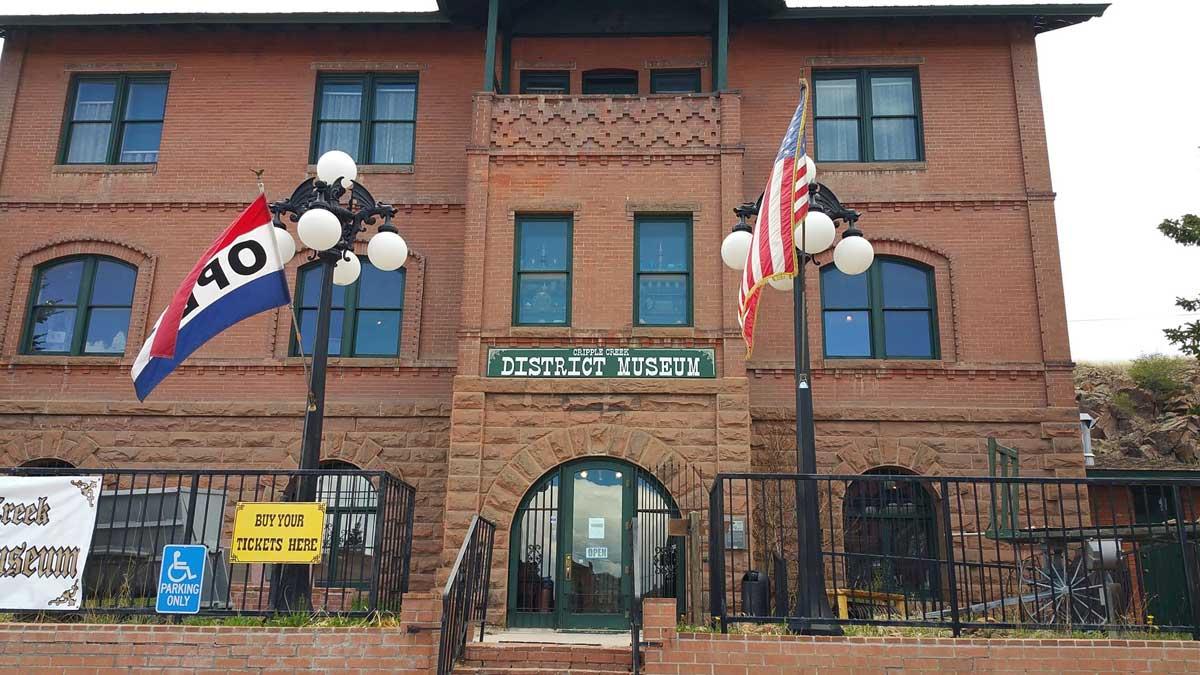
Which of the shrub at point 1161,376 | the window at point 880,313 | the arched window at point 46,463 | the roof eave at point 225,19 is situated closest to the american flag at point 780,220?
the window at point 880,313

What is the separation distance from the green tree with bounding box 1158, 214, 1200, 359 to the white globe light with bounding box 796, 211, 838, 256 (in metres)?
10.5

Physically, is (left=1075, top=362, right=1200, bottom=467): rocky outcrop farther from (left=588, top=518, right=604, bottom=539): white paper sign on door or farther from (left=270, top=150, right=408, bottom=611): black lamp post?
(left=270, top=150, right=408, bottom=611): black lamp post

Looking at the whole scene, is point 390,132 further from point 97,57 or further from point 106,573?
point 106,573

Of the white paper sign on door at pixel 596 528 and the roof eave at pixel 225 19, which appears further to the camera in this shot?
Result: the roof eave at pixel 225 19

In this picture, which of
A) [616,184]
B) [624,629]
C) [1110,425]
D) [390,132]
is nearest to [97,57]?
[390,132]

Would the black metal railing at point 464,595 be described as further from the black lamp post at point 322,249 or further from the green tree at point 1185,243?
the green tree at point 1185,243

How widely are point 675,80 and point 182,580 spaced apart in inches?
463

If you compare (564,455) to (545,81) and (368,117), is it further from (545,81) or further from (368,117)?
(368,117)

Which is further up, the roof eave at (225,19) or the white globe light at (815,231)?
the roof eave at (225,19)

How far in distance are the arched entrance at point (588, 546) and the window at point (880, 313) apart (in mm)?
4152

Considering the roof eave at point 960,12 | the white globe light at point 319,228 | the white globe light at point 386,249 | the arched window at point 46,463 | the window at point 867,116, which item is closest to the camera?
the white globe light at point 319,228

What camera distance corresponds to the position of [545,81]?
16.7 metres

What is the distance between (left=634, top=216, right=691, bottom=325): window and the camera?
14.1 meters

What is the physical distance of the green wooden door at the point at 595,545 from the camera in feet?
42.4
